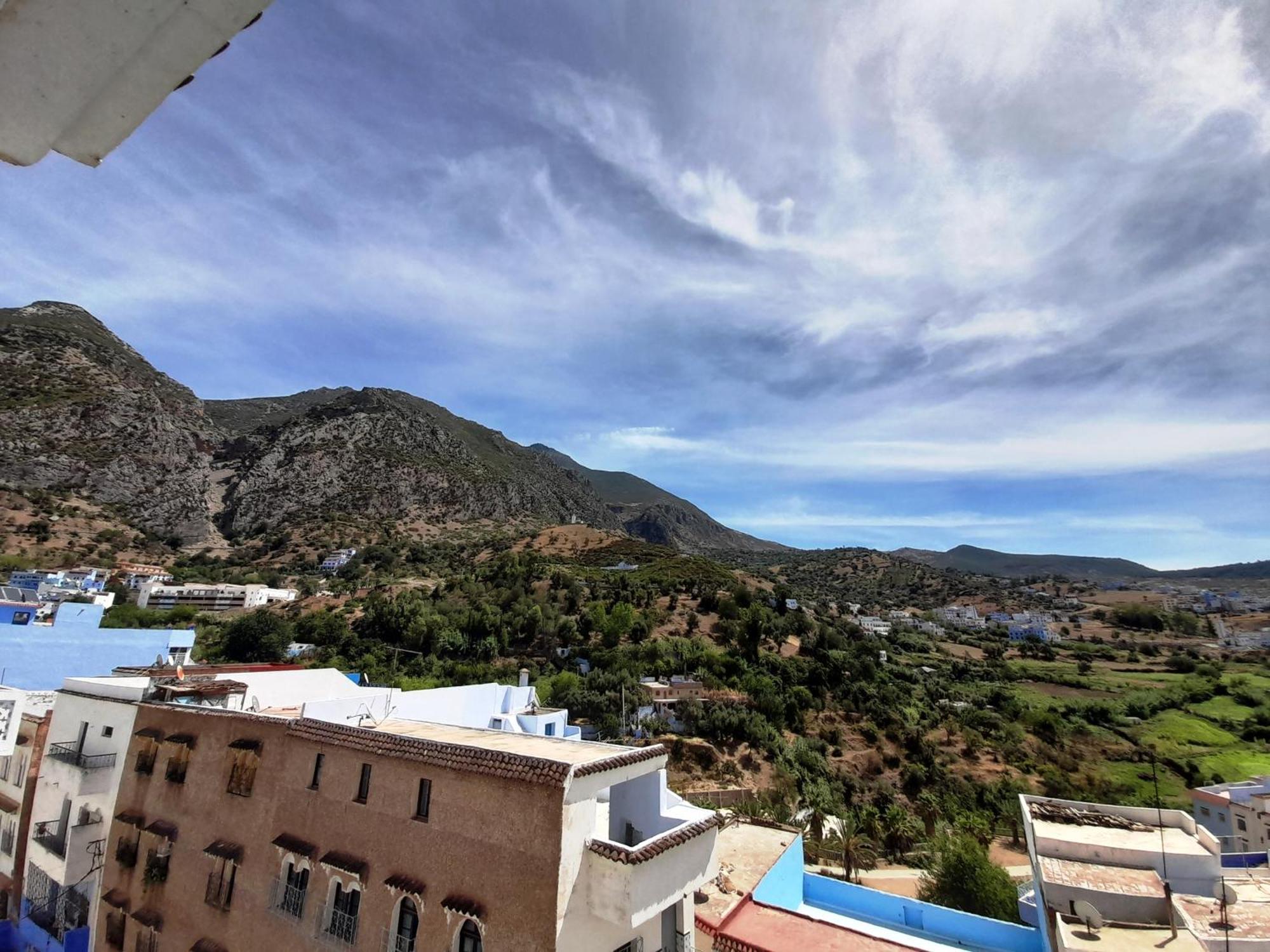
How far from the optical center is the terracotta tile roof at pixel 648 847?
1099 centimetres

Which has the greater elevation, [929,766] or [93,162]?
[93,162]

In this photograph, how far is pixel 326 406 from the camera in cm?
12706

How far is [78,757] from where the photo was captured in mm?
18984

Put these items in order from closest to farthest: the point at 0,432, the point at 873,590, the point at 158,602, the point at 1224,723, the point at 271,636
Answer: the point at 271,636, the point at 1224,723, the point at 158,602, the point at 0,432, the point at 873,590

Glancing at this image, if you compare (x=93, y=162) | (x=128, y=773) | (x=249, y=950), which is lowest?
(x=249, y=950)

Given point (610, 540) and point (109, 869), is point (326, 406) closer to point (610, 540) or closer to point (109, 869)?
point (610, 540)

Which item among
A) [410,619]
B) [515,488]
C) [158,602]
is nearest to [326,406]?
[515,488]

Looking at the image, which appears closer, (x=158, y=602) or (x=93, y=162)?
(x=93, y=162)

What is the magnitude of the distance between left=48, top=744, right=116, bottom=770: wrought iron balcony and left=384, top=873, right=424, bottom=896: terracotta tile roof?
1222 cm

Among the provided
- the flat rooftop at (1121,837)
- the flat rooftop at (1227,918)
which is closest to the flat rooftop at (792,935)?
the flat rooftop at (1227,918)

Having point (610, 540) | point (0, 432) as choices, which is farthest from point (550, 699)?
point (0, 432)

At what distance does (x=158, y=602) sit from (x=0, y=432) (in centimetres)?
3615

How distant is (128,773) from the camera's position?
18.2 meters

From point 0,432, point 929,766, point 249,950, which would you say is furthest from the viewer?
point 0,432
